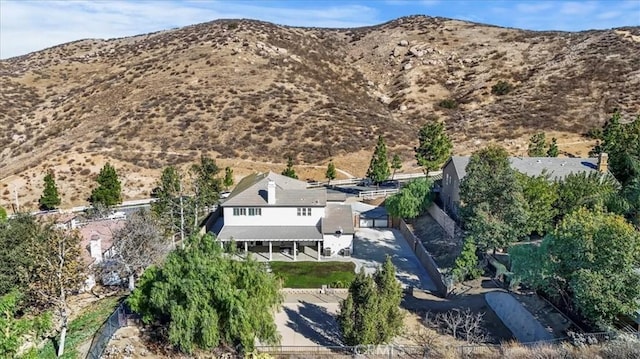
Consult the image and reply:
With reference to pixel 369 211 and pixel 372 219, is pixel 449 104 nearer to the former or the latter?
pixel 369 211

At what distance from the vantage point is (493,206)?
32000 mm

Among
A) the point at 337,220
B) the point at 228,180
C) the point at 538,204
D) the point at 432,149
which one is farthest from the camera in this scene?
the point at 228,180

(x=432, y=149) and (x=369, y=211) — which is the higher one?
(x=432, y=149)

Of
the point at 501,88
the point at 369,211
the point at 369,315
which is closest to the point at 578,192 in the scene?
the point at 369,211

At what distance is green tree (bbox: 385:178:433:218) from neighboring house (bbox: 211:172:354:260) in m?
5.82

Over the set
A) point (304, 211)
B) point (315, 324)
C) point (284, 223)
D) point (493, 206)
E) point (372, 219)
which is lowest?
point (315, 324)

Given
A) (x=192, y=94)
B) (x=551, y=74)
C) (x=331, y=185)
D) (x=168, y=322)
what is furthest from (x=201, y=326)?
(x=551, y=74)

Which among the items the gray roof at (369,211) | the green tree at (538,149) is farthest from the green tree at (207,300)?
the green tree at (538,149)

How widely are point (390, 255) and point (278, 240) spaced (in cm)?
905

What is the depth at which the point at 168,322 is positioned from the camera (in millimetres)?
23344

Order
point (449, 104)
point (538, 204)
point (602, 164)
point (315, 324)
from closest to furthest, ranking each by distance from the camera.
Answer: point (315, 324)
point (538, 204)
point (602, 164)
point (449, 104)

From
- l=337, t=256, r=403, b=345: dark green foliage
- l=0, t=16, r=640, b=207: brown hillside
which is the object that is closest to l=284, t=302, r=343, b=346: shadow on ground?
l=337, t=256, r=403, b=345: dark green foliage

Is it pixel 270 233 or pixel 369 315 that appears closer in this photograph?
pixel 369 315

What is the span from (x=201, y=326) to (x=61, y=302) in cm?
613
